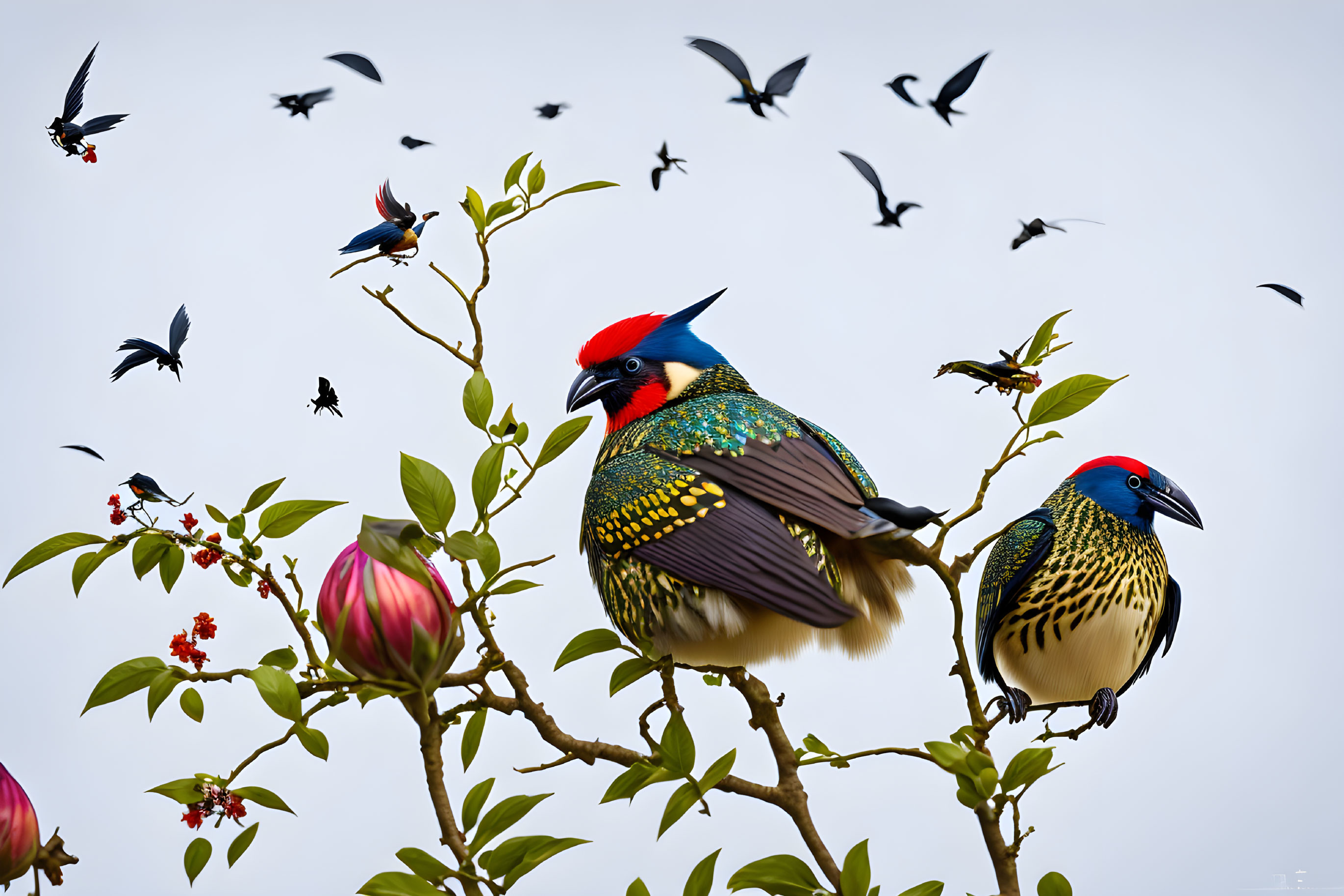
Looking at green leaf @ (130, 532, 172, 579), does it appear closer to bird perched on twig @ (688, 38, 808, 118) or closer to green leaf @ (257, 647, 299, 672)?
green leaf @ (257, 647, 299, 672)

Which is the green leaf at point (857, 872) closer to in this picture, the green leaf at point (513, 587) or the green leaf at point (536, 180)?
the green leaf at point (513, 587)

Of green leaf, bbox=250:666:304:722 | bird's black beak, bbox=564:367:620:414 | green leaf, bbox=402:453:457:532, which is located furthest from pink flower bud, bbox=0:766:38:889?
bird's black beak, bbox=564:367:620:414

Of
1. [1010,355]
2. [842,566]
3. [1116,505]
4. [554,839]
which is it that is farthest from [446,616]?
[1116,505]

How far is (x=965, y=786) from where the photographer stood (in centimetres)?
72

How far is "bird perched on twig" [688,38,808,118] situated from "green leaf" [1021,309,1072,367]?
0.25 m

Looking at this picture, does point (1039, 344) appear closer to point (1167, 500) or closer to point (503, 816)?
point (1167, 500)

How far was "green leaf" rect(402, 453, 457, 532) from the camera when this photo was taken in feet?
2.07

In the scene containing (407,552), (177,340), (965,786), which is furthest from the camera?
(177,340)

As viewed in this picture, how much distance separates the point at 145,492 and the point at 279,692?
0.63 feet

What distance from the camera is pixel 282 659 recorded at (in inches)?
27.7

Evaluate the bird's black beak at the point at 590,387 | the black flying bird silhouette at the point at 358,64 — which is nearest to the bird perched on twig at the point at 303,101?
the black flying bird silhouette at the point at 358,64

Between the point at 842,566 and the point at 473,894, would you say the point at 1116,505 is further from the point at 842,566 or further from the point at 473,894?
the point at 473,894

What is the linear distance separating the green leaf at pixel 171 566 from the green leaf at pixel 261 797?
5.9 inches

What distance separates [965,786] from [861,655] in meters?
0.11
